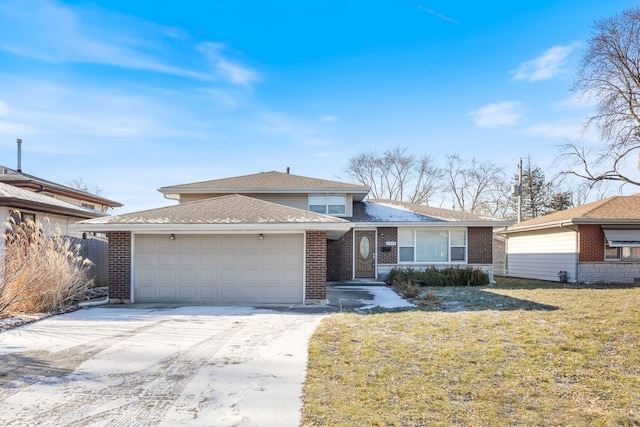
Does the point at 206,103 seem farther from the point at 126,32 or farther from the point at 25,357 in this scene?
the point at 25,357

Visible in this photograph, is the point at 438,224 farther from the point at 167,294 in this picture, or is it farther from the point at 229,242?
the point at 167,294

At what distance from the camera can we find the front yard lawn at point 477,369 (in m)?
3.86

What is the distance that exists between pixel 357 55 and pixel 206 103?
6030mm

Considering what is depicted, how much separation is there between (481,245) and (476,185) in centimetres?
2461

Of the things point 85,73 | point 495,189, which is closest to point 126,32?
point 85,73

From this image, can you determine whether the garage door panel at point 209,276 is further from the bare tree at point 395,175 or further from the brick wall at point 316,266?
the bare tree at point 395,175

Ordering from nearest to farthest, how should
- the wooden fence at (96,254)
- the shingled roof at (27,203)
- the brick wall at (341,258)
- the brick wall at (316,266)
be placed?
the brick wall at (316,266), the shingled roof at (27,203), the wooden fence at (96,254), the brick wall at (341,258)

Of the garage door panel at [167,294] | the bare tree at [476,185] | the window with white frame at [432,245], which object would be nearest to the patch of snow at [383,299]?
the window with white frame at [432,245]

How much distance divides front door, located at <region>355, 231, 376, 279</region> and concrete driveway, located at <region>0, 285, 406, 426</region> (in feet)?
26.5

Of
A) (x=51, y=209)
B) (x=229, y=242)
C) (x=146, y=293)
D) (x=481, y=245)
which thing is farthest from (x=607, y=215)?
(x=51, y=209)

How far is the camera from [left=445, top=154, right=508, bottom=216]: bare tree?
1529 inches

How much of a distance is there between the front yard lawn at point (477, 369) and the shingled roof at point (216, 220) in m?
2.71

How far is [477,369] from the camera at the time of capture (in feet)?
16.6

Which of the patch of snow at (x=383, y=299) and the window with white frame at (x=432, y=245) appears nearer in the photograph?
the patch of snow at (x=383, y=299)
